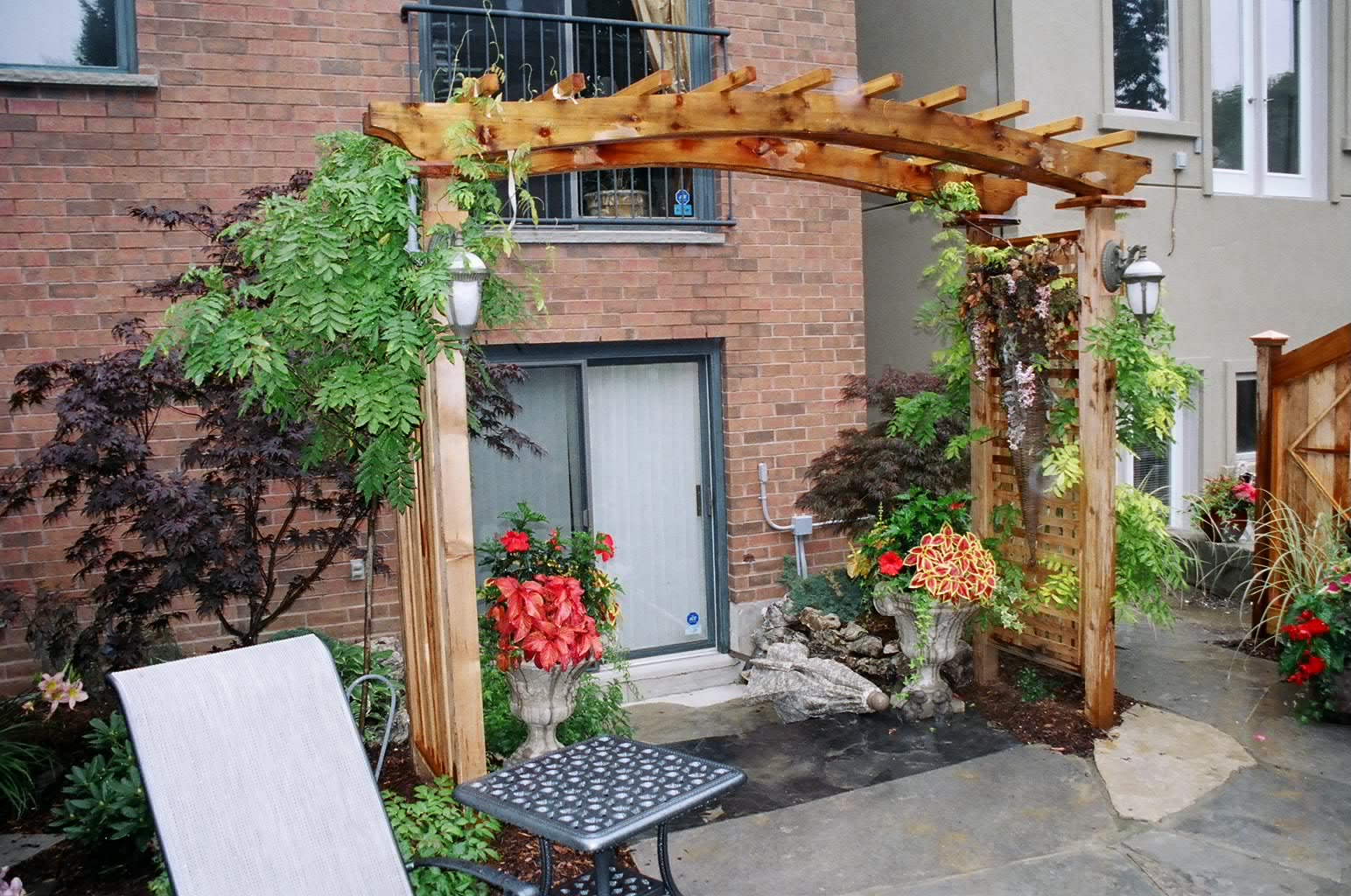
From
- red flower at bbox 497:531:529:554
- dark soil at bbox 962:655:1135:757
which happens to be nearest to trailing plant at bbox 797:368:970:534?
dark soil at bbox 962:655:1135:757

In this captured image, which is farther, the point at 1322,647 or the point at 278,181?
the point at 278,181

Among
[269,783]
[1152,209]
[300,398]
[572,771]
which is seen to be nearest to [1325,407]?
[1152,209]

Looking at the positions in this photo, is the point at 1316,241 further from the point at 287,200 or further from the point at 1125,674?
the point at 287,200

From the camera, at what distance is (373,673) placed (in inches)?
183

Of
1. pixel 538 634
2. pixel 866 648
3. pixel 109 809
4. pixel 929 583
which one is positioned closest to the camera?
pixel 109 809

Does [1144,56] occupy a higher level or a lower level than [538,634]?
higher

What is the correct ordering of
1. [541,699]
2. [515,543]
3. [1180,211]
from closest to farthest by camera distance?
[541,699] → [515,543] → [1180,211]

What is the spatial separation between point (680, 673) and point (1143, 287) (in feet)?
11.4

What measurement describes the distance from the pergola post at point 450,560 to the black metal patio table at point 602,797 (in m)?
0.58

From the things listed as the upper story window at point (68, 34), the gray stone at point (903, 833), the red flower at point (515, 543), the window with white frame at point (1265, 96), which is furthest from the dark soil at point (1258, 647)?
the upper story window at point (68, 34)

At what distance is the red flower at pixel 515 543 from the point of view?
460 cm

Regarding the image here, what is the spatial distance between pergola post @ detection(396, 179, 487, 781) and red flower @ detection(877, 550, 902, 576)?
243cm

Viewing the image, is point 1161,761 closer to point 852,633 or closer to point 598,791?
point 852,633

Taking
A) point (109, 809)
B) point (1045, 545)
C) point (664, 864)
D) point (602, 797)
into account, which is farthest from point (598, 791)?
point (1045, 545)
